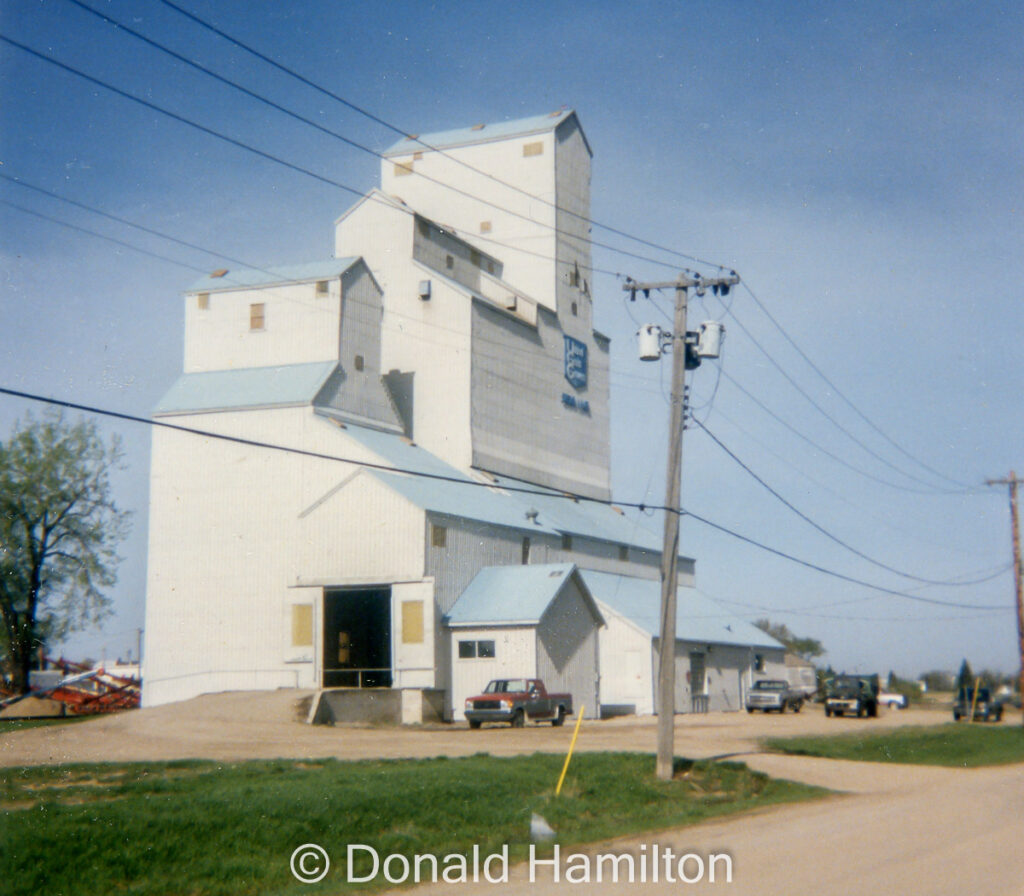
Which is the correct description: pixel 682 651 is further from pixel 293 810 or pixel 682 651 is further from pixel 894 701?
pixel 293 810

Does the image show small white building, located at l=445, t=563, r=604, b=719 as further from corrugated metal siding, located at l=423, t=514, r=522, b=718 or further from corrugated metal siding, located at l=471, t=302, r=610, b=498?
corrugated metal siding, located at l=471, t=302, r=610, b=498

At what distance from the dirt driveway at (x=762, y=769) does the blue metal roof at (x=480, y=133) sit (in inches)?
1343

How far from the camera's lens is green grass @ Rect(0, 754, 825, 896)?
14.4m

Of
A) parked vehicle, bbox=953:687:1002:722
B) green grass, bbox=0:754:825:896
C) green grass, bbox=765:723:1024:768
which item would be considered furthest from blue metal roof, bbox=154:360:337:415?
parked vehicle, bbox=953:687:1002:722

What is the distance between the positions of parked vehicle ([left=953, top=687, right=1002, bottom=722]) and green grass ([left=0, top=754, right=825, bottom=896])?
1486 inches

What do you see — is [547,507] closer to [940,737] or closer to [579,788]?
[940,737]

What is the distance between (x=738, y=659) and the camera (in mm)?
63969

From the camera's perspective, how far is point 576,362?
6794 cm

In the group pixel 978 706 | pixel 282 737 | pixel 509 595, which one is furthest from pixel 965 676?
pixel 282 737

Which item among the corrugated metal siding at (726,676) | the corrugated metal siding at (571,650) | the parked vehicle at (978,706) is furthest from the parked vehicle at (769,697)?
the corrugated metal siding at (571,650)

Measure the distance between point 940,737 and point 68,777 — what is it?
103 ft

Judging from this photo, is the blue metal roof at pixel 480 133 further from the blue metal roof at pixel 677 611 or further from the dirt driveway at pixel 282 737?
the dirt driveway at pixel 282 737

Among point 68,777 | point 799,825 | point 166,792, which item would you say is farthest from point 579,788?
point 68,777

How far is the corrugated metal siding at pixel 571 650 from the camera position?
4591 cm
